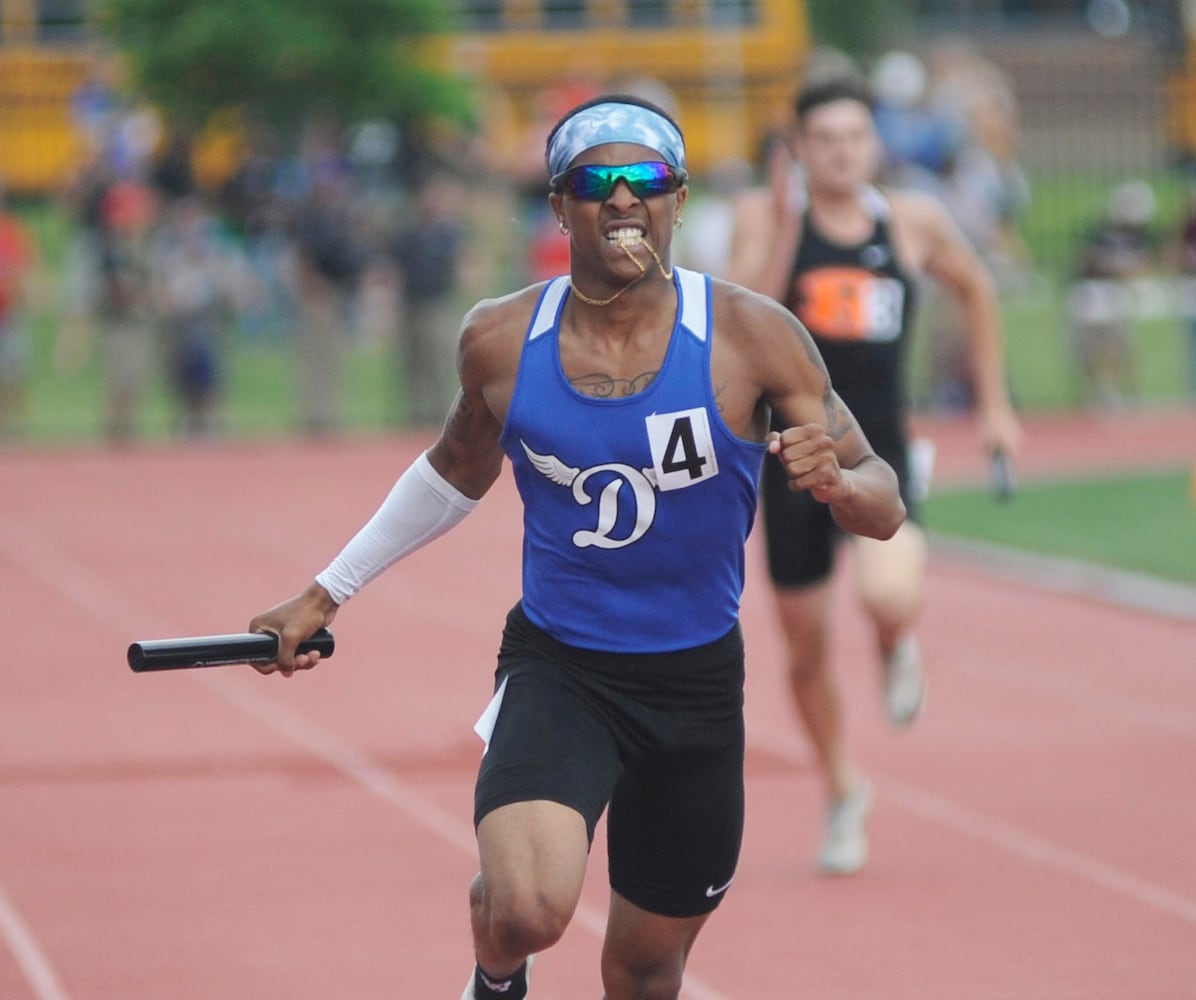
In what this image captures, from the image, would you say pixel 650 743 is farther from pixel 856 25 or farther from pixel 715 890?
pixel 856 25

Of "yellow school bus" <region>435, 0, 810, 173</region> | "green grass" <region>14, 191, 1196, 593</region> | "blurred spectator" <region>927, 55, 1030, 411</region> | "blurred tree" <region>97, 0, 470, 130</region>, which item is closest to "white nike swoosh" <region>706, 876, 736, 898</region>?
"green grass" <region>14, 191, 1196, 593</region>

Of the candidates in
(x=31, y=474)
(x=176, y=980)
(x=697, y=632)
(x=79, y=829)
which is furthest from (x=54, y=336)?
(x=697, y=632)

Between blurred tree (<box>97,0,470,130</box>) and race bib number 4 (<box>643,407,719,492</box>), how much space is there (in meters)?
23.0

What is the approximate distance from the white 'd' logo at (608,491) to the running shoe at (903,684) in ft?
10.1

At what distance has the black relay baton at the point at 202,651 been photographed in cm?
467

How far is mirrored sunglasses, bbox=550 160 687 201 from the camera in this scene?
4.52 meters

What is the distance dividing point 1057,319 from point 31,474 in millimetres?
13516

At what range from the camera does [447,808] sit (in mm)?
8125

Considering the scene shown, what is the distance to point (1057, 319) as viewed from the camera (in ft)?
90.4

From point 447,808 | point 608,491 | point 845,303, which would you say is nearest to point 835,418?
point 608,491

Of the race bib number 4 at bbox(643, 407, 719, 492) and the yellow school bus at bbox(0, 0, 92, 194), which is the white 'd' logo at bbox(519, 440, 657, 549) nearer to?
the race bib number 4 at bbox(643, 407, 719, 492)

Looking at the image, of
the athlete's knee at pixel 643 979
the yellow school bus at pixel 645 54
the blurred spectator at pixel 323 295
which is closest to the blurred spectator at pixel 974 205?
the yellow school bus at pixel 645 54

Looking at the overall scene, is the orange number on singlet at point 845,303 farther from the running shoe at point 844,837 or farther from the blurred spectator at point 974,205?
the blurred spectator at point 974,205

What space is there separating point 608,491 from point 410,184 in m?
22.0
